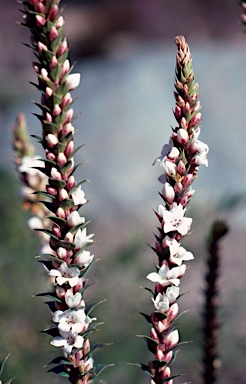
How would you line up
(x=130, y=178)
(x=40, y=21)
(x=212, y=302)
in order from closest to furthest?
(x=40, y=21) → (x=212, y=302) → (x=130, y=178)

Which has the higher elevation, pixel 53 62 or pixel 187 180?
pixel 53 62

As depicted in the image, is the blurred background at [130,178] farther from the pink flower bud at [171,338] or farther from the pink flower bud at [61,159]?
the pink flower bud at [171,338]

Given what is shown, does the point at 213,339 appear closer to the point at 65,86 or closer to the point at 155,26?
the point at 65,86

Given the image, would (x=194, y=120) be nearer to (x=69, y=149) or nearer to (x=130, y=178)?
(x=69, y=149)

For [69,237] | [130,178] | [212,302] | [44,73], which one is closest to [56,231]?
[69,237]

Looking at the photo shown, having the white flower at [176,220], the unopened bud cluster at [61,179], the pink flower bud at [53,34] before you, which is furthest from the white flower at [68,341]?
the pink flower bud at [53,34]

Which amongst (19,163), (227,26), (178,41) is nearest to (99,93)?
(227,26)

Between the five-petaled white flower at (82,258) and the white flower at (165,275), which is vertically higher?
the five-petaled white flower at (82,258)

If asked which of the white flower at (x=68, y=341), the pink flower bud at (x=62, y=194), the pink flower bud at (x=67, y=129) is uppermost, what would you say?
the pink flower bud at (x=67, y=129)
